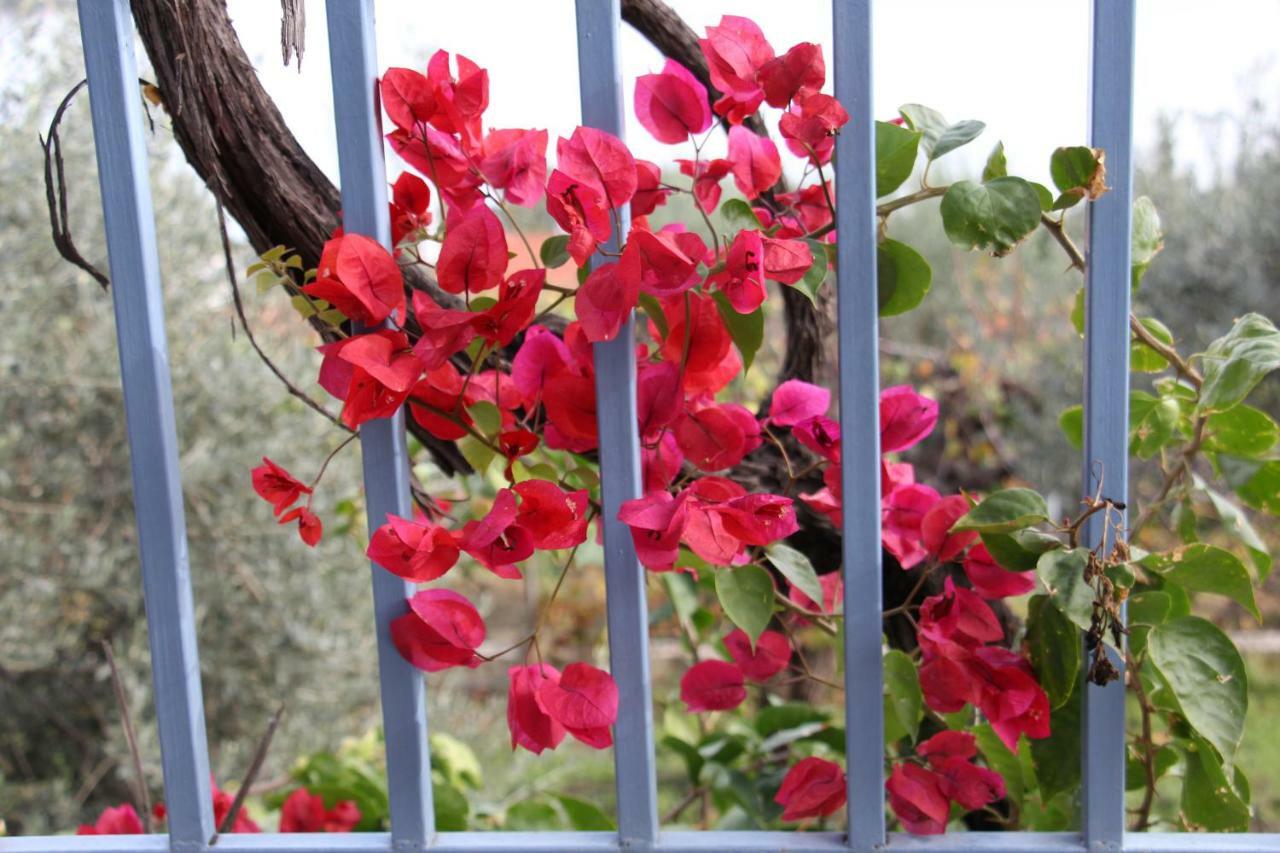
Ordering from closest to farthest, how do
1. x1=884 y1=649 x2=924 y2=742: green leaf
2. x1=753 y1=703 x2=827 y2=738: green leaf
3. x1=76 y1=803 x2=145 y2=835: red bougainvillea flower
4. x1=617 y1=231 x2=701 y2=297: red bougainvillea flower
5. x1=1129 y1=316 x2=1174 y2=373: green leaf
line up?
1. x1=617 y1=231 x2=701 y2=297: red bougainvillea flower
2. x1=884 y1=649 x2=924 y2=742: green leaf
3. x1=1129 y1=316 x2=1174 y2=373: green leaf
4. x1=76 y1=803 x2=145 y2=835: red bougainvillea flower
5. x1=753 y1=703 x2=827 y2=738: green leaf

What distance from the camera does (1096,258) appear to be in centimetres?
66

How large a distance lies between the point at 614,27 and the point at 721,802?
2.87ft

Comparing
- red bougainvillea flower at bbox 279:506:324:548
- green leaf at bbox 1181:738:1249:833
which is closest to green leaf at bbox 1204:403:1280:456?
green leaf at bbox 1181:738:1249:833

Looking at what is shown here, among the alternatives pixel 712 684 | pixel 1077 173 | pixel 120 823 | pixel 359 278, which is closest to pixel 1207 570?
pixel 1077 173

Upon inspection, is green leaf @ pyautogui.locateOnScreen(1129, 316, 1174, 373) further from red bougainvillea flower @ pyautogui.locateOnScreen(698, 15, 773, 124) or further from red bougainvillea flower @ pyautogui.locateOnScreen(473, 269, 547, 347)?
red bougainvillea flower @ pyautogui.locateOnScreen(473, 269, 547, 347)

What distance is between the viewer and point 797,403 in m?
0.75

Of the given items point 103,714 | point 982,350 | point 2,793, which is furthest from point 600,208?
point 982,350

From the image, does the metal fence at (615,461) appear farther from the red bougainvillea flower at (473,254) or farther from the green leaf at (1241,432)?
the green leaf at (1241,432)

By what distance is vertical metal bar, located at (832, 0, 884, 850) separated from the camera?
65 cm

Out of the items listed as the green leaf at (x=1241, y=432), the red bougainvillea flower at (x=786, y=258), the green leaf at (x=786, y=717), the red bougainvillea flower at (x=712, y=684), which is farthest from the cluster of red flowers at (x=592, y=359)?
the green leaf at (x=786, y=717)

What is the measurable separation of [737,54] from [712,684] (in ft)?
1.67

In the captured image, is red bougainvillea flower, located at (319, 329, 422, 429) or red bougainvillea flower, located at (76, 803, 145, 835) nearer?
red bougainvillea flower, located at (319, 329, 422, 429)

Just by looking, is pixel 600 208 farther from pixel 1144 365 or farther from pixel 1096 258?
pixel 1144 365

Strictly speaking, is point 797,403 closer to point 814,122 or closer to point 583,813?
point 814,122
